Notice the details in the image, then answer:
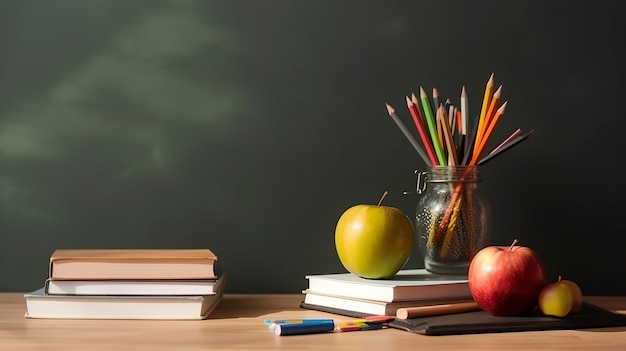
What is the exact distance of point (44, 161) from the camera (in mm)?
1484

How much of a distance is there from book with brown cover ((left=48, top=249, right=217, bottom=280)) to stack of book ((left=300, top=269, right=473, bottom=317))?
0.59 ft

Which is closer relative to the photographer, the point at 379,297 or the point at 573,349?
the point at 573,349

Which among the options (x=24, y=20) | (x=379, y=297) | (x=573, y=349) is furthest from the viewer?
(x=24, y=20)

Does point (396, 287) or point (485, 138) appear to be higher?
point (485, 138)

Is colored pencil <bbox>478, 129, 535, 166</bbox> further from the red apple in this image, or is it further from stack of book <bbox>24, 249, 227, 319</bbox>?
stack of book <bbox>24, 249, 227, 319</bbox>

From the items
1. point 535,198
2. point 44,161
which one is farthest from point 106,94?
point 535,198

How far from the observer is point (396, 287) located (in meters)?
1.18

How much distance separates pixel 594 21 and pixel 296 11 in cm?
55

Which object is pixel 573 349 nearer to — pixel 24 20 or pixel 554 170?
pixel 554 170

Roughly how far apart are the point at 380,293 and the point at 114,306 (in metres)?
0.38

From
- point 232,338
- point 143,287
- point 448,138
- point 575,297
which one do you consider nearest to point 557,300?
point 575,297

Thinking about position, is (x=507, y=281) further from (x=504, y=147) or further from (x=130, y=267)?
(x=130, y=267)

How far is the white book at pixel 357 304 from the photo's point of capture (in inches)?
46.6

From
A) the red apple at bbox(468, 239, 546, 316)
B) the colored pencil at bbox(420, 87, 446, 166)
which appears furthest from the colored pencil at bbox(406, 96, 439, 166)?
the red apple at bbox(468, 239, 546, 316)
